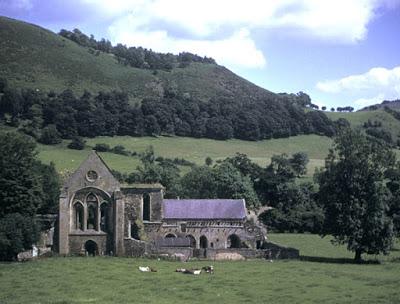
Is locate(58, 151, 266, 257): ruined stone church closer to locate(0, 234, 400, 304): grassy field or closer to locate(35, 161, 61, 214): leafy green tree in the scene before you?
locate(0, 234, 400, 304): grassy field

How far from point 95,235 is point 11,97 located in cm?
7841

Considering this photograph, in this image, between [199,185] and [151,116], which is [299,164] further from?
[199,185]

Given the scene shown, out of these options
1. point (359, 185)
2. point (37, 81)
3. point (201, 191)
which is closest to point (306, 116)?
point (37, 81)

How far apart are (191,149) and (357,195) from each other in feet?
266

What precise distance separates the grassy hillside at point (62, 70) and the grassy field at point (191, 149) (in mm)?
31107

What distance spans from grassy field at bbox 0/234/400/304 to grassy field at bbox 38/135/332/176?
186 ft

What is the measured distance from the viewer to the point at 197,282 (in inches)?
1677

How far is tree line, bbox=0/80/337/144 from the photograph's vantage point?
13275 centimetres

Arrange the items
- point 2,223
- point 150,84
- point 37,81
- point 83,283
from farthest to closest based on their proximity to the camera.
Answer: point 150,84, point 37,81, point 2,223, point 83,283

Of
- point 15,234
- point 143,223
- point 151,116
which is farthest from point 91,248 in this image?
point 151,116

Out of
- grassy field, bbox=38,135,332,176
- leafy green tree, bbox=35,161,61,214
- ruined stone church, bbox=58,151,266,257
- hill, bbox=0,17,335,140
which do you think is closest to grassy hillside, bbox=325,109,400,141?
hill, bbox=0,17,335,140

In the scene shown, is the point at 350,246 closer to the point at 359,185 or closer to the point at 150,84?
the point at 359,185

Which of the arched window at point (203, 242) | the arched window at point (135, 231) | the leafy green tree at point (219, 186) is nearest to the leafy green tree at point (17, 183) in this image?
the arched window at point (135, 231)

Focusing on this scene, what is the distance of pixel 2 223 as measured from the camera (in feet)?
185
